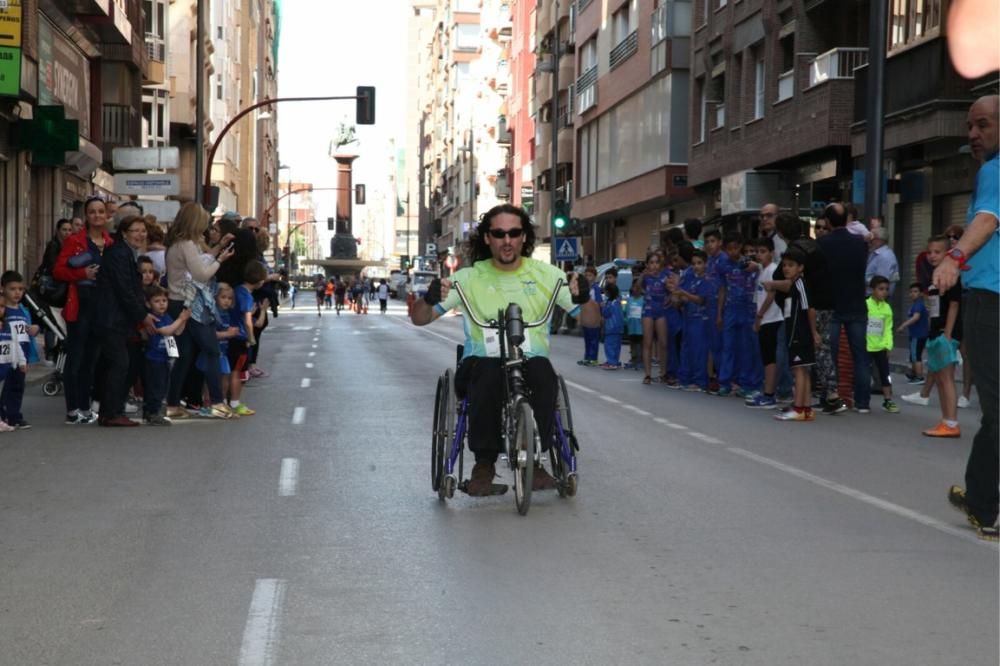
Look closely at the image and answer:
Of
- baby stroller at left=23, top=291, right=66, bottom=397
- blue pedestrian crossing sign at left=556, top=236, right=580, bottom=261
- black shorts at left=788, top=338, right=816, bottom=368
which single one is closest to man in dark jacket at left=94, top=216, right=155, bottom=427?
baby stroller at left=23, top=291, right=66, bottom=397

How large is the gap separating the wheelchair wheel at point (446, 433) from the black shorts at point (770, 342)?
24.5ft

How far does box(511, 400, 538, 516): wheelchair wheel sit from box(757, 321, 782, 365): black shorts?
7.80 metres

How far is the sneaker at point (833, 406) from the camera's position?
15.0 metres

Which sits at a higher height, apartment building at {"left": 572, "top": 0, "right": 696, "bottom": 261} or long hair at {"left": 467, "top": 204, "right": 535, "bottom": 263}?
apartment building at {"left": 572, "top": 0, "right": 696, "bottom": 261}

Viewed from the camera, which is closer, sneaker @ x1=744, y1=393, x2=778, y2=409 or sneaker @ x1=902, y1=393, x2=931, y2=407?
sneaker @ x1=744, y1=393, x2=778, y2=409

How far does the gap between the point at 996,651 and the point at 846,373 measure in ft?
35.1

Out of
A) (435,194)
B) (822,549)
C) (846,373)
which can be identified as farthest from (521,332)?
(435,194)

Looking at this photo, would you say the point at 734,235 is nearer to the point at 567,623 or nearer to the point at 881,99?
the point at 881,99

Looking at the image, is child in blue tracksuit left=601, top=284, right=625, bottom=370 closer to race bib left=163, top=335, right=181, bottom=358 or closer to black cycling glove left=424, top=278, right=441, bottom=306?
race bib left=163, top=335, right=181, bottom=358

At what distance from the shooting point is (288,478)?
10047 mm

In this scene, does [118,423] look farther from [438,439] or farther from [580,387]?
[580,387]

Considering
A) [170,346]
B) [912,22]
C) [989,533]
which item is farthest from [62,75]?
[989,533]

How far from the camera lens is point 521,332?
8.41 meters

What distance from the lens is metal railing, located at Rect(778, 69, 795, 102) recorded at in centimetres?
3328
